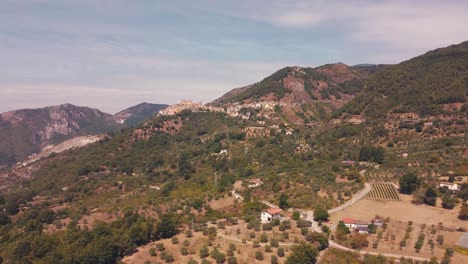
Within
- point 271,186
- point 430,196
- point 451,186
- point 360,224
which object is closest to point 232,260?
point 360,224

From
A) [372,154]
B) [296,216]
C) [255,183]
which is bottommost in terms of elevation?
[296,216]

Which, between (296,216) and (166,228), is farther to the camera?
(296,216)

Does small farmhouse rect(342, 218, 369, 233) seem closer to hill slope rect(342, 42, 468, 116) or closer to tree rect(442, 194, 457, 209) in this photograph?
tree rect(442, 194, 457, 209)

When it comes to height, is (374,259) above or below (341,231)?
below

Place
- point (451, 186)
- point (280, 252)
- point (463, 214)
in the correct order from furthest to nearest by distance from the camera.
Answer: point (451, 186) → point (463, 214) → point (280, 252)

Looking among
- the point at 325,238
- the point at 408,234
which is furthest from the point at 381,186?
the point at 325,238

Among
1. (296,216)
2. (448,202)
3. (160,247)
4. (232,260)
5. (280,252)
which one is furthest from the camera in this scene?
(448,202)

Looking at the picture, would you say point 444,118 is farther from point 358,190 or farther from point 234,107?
point 234,107

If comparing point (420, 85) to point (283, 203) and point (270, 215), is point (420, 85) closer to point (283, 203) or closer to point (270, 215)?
point (283, 203)
